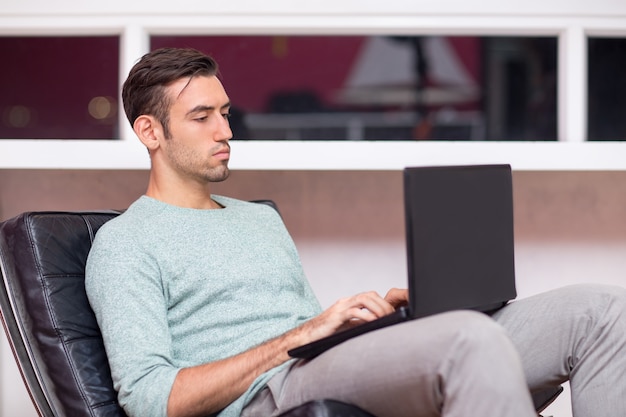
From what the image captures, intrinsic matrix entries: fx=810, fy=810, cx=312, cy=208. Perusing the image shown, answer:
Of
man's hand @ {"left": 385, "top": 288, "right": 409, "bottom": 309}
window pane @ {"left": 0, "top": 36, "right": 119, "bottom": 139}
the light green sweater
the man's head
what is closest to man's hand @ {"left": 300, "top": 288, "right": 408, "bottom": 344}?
the light green sweater

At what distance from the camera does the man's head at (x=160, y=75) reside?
1.82 metres

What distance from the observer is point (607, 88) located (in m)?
2.79

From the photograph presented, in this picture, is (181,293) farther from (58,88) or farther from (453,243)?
(58,88)

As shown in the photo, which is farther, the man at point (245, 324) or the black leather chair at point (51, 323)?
the black leather chair at point (51, 323)

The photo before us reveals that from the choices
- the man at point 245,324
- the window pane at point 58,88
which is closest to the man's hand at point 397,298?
the man at point 245,324

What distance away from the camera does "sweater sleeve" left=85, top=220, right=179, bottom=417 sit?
148 centimetres

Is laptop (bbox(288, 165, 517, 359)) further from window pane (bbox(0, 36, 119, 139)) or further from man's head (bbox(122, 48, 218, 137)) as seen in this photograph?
window pane (bbox(0, 36, 119, 139))

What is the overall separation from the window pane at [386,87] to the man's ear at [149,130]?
4859mm

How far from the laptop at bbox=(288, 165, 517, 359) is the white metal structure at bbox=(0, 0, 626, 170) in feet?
2.46

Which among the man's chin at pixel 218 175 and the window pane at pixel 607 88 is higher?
the window pane at pixel 607 88

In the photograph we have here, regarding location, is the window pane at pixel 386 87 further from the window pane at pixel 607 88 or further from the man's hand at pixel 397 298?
the man's hand at pixel 397 298

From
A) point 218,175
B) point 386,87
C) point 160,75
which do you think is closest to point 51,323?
point 218,175
